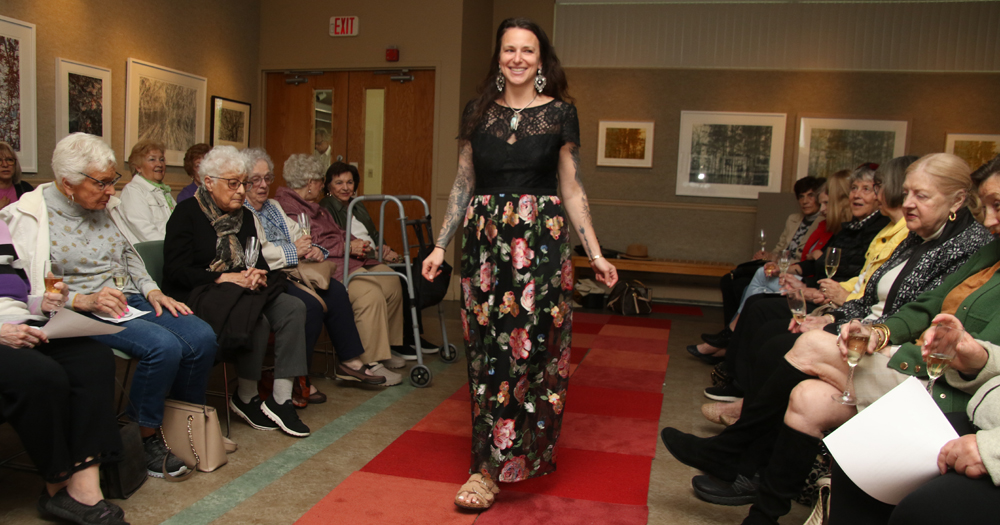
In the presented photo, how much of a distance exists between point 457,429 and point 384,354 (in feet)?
2.91

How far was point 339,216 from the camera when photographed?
4582 millimetres

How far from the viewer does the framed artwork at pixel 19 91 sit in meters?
4.45

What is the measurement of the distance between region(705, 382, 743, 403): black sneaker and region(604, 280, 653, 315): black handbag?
9.70ft

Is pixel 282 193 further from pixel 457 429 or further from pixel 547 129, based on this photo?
pixel 547 129

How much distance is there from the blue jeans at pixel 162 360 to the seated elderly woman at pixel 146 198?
158cm

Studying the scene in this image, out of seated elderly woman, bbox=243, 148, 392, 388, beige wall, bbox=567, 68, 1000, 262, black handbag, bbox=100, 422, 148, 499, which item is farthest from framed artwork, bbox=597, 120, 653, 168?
black handbag, bbox=100, 422, 148, 499

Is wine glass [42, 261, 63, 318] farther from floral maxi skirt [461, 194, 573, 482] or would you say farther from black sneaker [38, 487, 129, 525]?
floral maxi skirt [461, 194, 573, 482]

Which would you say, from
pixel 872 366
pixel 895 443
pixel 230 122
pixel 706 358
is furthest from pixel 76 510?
pixel 230 122

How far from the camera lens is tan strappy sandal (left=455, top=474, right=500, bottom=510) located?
93.5 inches

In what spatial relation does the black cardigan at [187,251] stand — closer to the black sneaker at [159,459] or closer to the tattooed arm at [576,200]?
the black sneaker at [159,459]

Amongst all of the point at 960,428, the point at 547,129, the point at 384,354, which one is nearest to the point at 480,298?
the point at 547,129

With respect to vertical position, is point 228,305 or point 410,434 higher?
point 228,305

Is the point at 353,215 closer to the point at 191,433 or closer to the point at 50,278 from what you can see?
the point at 191,433

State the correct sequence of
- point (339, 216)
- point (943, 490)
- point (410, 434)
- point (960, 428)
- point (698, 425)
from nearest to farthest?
point (943, 490) → point (960, 428) → point (410, 434) → point (698, 425) → point (339, 216)
